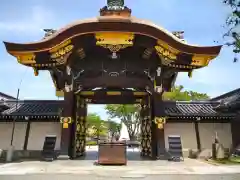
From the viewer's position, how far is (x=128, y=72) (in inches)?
583

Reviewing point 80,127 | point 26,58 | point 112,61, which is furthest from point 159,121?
point 26,58

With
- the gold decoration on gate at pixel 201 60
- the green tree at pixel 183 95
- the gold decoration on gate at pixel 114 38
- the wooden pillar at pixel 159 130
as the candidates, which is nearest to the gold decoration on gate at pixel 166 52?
the gold decoration on gate at pixel 201 60

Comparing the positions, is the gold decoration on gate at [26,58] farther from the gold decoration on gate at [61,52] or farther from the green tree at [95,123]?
the green tree at [95,123]

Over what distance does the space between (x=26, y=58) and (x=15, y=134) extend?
5726mm

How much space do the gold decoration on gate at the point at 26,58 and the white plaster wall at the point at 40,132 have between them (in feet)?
15.0

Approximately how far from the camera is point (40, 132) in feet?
51.8

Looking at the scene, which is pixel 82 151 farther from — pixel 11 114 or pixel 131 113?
→ pixel 131 113

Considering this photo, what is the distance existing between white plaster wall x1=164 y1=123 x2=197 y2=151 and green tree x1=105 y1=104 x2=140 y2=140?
2718 cm

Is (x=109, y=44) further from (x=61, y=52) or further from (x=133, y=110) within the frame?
(x=133, y=110)

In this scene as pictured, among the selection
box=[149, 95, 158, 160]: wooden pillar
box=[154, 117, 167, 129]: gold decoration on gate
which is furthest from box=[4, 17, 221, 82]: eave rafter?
box=[154, 117, 167, 129]: gold decoration on gate

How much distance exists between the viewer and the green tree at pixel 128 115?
147ft

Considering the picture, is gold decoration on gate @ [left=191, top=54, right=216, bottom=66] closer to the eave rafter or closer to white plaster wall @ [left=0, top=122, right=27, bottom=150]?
the eave rafter

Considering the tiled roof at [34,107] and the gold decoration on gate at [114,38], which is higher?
the gold decoration on gate at [114,38]

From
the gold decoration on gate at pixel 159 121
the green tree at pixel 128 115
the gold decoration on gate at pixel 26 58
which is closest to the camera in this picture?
the gold decoration on gate at pixel 26 58
